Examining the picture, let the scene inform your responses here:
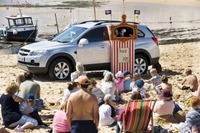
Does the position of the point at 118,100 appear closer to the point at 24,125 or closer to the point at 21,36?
the point at 24,125

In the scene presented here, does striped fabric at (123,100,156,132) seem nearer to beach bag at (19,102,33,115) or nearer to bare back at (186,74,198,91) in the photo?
beach bag at (19,102,33,115)

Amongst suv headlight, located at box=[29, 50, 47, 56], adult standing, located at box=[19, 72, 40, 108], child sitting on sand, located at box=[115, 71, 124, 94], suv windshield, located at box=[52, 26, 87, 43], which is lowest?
child sitting on sand, located at box=[115, 71, 124, 94]

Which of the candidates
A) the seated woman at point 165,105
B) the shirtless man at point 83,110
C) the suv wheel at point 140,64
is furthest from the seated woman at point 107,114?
the suv wheel at point 140,64

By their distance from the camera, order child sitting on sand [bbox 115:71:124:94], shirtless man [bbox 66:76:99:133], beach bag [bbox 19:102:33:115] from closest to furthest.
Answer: shirtless man [bbox 66:76:99:133]
beach bag [bbox 19:102:33:115]
child sitting on sand [bbox 115:71:124:94]

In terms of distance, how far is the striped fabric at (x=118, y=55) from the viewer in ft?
47.5

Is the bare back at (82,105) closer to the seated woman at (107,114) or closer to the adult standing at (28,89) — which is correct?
the seated woman at (107,114)

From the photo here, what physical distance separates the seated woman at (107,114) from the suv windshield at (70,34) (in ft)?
18.1

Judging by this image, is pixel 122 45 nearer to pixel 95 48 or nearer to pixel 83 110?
pixel 95 48

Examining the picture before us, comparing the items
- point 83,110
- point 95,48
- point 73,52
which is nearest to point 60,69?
point 73,52

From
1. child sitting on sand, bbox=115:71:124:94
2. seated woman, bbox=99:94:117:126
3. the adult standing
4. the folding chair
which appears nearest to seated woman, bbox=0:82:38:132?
the adult standing

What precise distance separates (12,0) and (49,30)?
49.3 metres

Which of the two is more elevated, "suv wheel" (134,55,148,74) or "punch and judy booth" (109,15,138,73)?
"punch and judy booth" (109,15,138,73)

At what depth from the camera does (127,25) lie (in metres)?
14.4

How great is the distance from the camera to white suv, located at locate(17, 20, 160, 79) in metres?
14.3
